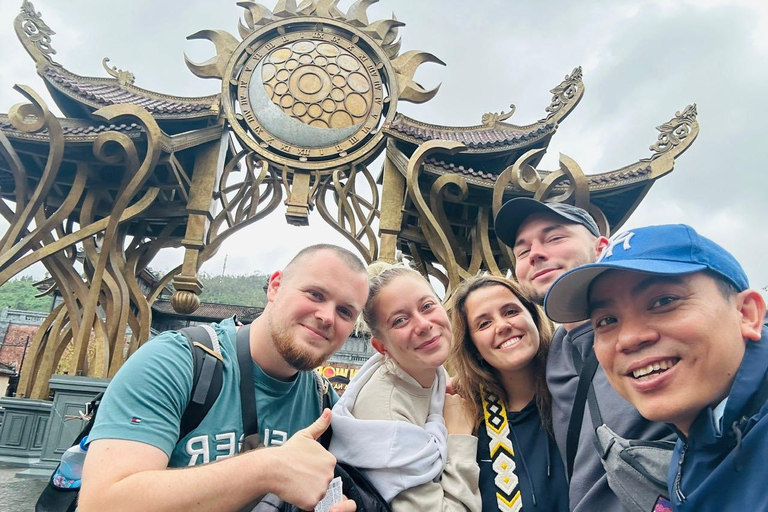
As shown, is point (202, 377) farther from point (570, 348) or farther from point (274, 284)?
point (570, 348)

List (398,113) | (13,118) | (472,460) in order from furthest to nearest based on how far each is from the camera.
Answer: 1. (398,113)
2. (13,118)
3. (472,460)

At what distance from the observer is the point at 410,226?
351 inches

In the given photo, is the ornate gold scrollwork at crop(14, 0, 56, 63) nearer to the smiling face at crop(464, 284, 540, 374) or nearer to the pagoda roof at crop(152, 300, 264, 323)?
the smiling face at crop(464, 284, 540, 374)

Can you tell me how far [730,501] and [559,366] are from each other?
929 mm

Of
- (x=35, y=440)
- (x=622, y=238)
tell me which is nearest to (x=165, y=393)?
(x=622, y=238)

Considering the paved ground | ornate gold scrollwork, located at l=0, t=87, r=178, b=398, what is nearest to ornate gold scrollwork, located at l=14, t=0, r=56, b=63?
ornate gold scrollwork, located at l=0, t=87, r=178, b=398

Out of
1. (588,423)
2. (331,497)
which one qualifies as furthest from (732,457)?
(331,497)

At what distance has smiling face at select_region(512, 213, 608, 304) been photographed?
6.77ft

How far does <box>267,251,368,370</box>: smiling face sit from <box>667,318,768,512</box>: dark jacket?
117 cm

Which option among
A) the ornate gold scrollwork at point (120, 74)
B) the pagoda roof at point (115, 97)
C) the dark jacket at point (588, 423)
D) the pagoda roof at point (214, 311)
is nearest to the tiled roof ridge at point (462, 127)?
the pagoda roof at point (115, 97)

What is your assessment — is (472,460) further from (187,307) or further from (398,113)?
(398,113)

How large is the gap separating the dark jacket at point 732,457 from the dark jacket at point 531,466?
2.28 ft

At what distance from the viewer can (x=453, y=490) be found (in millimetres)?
1611

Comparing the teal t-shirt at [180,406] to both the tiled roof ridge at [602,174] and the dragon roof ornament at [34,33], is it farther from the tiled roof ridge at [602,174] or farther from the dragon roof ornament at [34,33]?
the dragon roof ornament at [34,33]
